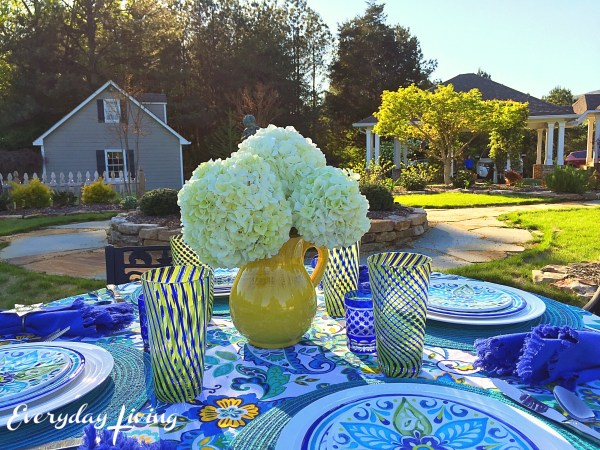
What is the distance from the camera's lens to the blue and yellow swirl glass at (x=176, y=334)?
0.87 metres

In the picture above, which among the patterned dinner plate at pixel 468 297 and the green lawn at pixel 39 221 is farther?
the green lawn at pixel 39 221

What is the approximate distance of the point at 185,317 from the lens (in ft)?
2.90

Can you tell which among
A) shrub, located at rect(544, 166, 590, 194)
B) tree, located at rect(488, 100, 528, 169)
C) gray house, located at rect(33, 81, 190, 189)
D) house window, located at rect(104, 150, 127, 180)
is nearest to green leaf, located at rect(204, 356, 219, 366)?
shrub, located at rect(544, 166, 590, 194)

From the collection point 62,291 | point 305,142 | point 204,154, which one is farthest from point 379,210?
point 204,154

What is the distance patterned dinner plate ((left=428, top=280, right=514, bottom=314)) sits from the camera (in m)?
1.33

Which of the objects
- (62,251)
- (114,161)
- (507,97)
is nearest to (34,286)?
(62,251)

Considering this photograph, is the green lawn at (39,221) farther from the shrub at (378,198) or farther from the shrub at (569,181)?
the shrub at (569,181)

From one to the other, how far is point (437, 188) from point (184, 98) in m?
14.1

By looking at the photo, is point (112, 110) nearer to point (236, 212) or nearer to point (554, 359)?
point (236, 212)

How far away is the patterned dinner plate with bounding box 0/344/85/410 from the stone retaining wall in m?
4.65

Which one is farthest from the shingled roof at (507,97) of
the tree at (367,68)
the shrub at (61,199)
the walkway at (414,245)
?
the shrub at (61,199)

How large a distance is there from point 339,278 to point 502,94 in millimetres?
19700

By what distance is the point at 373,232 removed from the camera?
5.90m

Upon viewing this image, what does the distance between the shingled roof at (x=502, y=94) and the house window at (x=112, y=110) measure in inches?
513
